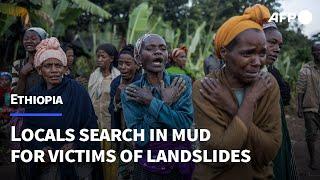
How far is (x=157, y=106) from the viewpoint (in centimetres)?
240

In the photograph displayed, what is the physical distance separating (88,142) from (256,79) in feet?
5.03

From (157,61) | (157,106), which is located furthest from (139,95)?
(157,61)

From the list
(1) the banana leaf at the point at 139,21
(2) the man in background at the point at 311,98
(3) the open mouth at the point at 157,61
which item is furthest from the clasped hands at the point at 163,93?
(1) the banana leaf at the point at 139,21

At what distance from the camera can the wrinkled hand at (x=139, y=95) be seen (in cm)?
244

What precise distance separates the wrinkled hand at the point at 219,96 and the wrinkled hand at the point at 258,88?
0.23 feet

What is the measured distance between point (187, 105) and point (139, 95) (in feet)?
0.93

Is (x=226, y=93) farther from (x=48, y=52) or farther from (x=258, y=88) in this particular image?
(x=48, y=52)

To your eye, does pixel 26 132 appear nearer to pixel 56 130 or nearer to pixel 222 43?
pixel 56 130

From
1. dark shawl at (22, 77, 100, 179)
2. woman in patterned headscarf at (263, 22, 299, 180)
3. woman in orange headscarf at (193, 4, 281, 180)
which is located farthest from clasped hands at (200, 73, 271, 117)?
dark shawl at (22, 77, 100, 179)

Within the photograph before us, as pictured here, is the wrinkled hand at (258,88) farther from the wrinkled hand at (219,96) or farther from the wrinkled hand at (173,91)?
the wrinkled hand at (173,91)

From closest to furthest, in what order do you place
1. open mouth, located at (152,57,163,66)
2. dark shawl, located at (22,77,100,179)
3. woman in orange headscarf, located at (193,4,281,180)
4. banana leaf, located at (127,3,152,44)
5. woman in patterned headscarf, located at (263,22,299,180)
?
woman in orange headscarf, located at (193,4,281,180) → woman in patterned headscarf, located at (263,22,299,180) → open mouth, located at (152,57,163,66) → dark shawl, located at (22,77,100,179) → banana leaf, located at (127,3,152,44)

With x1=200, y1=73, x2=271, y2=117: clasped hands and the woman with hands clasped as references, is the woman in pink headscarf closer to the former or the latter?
the woman with hands clasped

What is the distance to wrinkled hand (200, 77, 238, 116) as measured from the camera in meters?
1.76

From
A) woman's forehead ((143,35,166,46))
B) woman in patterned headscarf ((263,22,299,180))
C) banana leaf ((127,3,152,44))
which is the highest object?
banana leaf ((127,3,152,44))
